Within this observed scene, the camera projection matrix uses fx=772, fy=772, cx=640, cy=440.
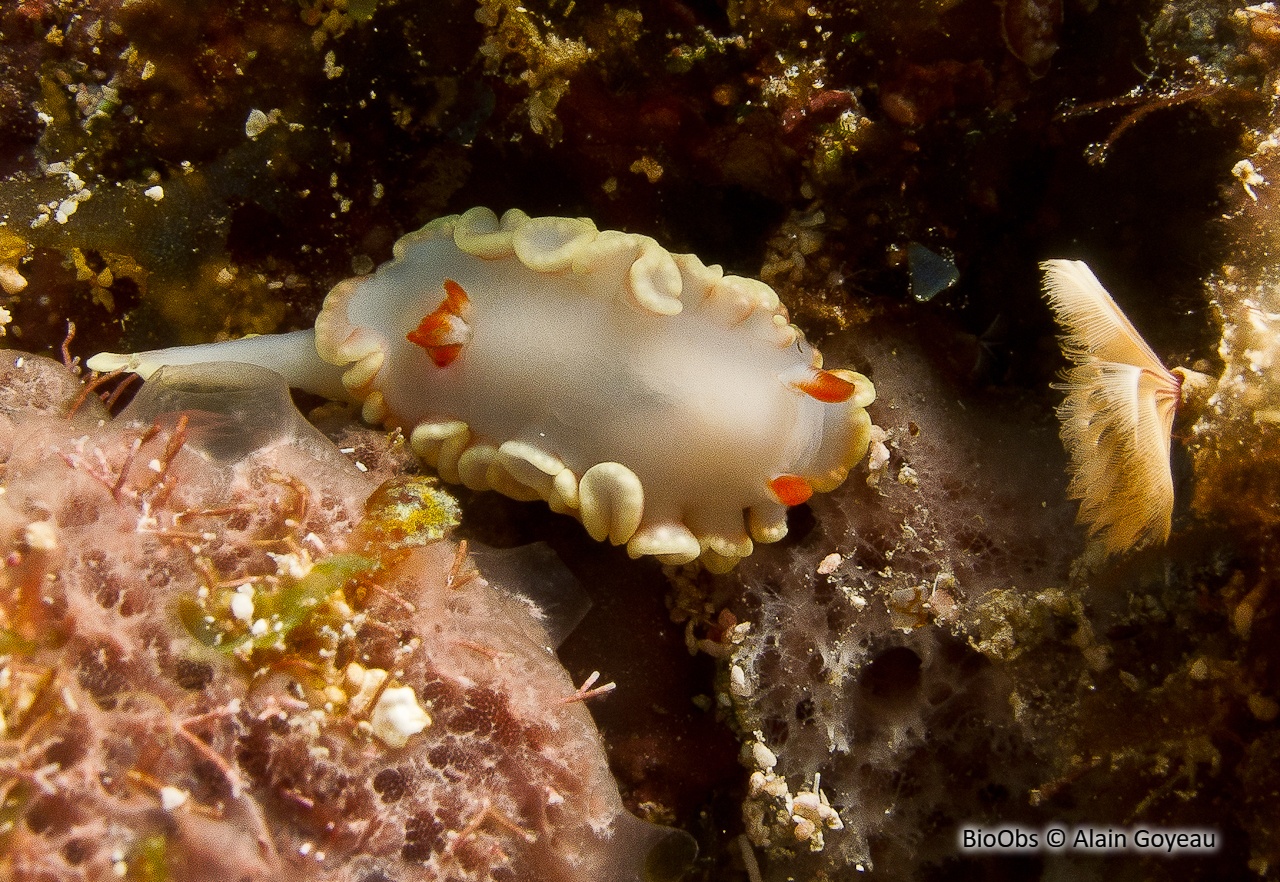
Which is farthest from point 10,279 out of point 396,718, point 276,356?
point 396,718

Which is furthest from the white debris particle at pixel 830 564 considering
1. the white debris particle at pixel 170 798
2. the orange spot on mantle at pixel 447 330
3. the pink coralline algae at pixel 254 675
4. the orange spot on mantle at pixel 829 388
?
the white debris particle at pixel 170 798

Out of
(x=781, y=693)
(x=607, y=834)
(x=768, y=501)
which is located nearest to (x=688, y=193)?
(x=768, y=501)

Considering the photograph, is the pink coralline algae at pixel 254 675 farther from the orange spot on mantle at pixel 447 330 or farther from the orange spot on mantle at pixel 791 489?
the orange spot on mantle at pixel 791 489

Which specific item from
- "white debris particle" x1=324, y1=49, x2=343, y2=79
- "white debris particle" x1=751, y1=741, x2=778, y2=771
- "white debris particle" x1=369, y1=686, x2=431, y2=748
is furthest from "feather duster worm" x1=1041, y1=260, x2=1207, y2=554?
"white debris particle" x1=324, y1=49, x2=343, y2=79

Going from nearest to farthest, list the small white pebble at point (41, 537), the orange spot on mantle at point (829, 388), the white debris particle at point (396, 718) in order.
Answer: the small white pebble at point (41, 537) → the white debris particle at point (396, 718) → the orange spot on mantle at point (829, 388)

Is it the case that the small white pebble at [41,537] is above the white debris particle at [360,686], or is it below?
above

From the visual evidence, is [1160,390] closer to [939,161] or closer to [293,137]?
[939,161]

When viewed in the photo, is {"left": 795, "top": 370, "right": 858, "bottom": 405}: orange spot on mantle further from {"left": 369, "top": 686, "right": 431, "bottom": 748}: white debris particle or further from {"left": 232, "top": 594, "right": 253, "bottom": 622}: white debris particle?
{"left": 232, "top": 594, "right": 253, "bottom": 622}: white debris particle
